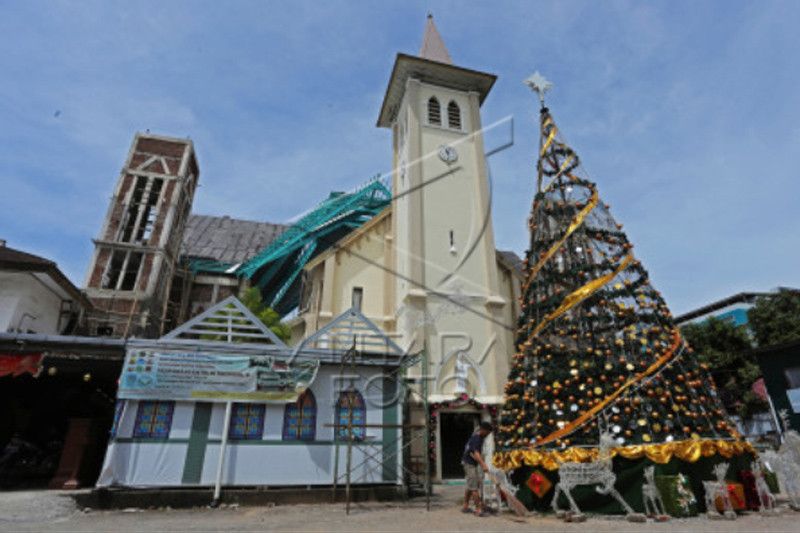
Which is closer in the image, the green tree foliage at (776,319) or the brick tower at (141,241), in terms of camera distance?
the green tree foliage at (776,319)

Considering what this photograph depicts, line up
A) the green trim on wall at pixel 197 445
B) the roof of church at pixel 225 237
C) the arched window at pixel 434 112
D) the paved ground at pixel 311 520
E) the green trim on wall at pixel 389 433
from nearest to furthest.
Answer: the paved ground at pixel 311 520, the green trim on wall at pixel 197 445, the green trim on wall at pixel 389 433, the arched window at pixel 434 112, the roof of church at pixel 225 237

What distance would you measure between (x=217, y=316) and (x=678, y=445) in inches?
416

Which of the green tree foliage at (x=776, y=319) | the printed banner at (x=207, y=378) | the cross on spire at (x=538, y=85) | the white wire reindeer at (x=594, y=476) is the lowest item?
the white wire reindeer at (x=594, y=476)

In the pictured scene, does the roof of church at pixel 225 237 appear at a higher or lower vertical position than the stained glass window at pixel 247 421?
higher

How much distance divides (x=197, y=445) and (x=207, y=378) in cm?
152

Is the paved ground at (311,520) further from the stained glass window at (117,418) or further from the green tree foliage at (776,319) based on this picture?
the green tree foliage at (776,319)

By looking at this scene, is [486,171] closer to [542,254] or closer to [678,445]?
[542,254]

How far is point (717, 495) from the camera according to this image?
7250 mm

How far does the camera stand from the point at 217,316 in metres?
11.9

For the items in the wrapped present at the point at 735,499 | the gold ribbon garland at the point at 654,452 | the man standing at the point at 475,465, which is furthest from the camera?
the man standing at the point at 475,465

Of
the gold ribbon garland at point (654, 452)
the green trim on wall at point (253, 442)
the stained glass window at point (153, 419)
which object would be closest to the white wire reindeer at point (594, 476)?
the gold ribbon garland at point (654, 452)

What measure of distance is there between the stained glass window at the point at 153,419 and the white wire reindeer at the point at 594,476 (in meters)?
8.60

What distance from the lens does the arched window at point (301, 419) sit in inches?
436

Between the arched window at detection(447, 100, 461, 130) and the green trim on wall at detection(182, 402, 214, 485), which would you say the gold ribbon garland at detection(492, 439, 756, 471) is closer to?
the green trim on wall at detection(182, 402, 214, 485)
